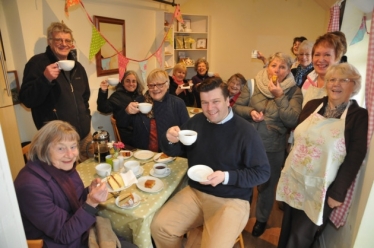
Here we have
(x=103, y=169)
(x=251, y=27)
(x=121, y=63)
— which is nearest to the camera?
(x=103, y=169)

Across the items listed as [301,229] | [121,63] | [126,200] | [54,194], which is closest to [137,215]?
[126,200]

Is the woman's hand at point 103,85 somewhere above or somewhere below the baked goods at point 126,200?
above

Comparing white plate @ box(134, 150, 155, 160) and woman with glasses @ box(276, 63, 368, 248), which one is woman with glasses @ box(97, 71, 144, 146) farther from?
woman with glasses @ box(276, 63, 368, 248)

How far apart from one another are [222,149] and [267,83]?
0.78 m

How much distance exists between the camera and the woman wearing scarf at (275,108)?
6.14ft

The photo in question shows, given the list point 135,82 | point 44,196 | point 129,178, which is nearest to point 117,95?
point 135,82

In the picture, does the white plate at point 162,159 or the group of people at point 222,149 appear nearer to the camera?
the group of people at point 222,149

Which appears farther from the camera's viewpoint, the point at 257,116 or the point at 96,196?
the point at 257,116

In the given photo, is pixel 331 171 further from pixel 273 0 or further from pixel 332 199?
pixel 273 0

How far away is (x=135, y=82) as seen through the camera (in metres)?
2.81

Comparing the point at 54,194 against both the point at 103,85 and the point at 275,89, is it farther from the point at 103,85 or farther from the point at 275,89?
the point at 275,89

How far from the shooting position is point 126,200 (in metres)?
1.42

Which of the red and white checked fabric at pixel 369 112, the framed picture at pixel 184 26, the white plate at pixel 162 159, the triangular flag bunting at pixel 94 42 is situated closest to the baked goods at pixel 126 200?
the white plate at pixel 162 159

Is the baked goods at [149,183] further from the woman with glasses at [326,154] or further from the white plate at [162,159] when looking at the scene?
the woman with glasses at [326,154]
